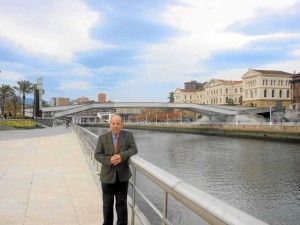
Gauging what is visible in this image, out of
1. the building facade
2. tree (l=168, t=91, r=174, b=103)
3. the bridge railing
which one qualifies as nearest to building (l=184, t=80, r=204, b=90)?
tree (l=168, t=91, r=174, b=103)

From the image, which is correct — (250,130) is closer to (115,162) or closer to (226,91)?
(115,162)

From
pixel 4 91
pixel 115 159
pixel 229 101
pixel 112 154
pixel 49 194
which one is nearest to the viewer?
pixel 115 159

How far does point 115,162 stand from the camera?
4.19m

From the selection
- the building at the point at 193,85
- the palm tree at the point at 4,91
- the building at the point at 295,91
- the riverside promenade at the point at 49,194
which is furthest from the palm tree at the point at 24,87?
the building at the point at 193,85

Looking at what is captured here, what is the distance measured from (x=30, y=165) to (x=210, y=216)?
31.4ft

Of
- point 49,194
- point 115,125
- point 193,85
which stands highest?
point 193,85

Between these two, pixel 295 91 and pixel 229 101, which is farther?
pixel 229 101

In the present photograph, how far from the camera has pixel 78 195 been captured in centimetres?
678

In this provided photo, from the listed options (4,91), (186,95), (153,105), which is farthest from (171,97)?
(4,91)

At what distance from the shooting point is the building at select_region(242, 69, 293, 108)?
106 metres

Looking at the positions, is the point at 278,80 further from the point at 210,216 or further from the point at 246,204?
the point at 210,216

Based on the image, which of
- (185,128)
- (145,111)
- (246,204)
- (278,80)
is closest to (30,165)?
(246,204)

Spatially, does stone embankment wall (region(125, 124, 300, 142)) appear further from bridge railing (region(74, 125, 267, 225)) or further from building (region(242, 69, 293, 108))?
bridge railing (region(74, 125, 267, 225))

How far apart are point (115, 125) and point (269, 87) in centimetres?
10725
